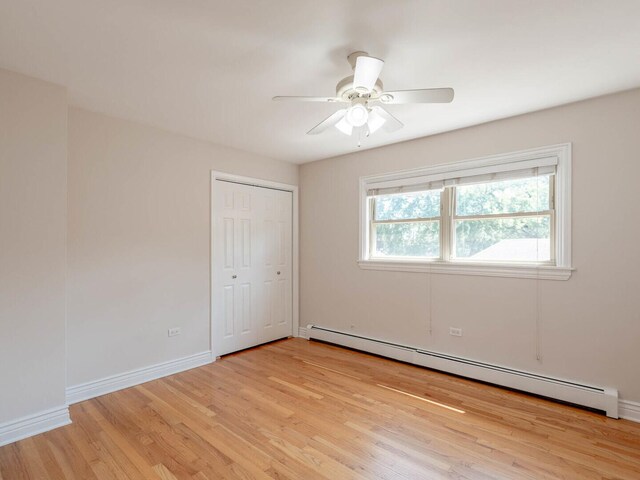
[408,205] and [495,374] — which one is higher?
[408,205]

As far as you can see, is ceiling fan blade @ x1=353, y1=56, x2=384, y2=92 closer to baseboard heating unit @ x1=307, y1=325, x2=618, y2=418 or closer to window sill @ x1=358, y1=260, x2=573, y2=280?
window sill @ x1=358, y1=260, x2=573, y2=280

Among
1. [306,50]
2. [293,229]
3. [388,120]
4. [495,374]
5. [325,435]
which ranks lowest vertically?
[325,435]

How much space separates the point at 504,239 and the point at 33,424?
405cm

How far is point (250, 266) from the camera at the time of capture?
425 centimetres

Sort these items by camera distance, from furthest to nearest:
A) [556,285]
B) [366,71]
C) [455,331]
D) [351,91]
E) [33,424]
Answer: [455,331]
[556,285]
[33,424]
[351,91]
[366,71]

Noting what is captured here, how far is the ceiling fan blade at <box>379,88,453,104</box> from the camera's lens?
190 centimetres

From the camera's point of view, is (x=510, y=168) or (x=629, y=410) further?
(x=510, y=168)

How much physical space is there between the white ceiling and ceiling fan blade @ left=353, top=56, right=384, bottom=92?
0.73 feet

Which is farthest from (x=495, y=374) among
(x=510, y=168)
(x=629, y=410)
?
(x=510, y=168)

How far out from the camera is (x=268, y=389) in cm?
303

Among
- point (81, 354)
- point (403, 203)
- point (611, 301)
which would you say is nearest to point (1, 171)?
point (81, 354)

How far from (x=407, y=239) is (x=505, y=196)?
1.10m

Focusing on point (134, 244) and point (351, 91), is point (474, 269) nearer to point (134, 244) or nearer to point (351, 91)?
point (351, 91)

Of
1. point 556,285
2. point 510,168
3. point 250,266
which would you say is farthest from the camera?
point 250,266
